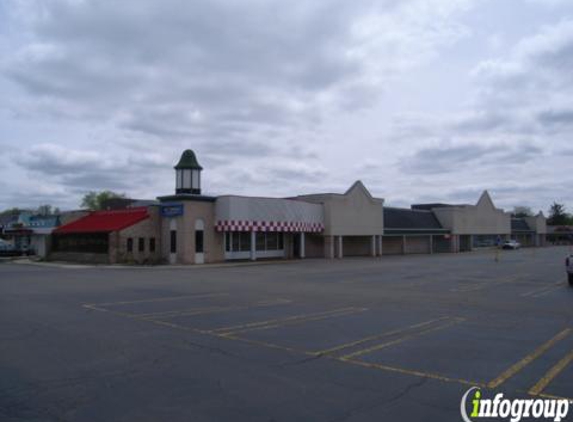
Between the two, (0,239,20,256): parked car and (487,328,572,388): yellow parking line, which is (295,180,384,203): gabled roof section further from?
(487,328,572,388): yellow parking line

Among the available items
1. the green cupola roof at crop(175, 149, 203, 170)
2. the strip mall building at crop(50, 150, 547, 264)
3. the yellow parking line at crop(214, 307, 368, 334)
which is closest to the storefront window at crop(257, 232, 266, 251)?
the strip mall building at crop(50, 150, 547, 264)

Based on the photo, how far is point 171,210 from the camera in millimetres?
38062

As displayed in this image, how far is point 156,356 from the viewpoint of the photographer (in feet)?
27.2

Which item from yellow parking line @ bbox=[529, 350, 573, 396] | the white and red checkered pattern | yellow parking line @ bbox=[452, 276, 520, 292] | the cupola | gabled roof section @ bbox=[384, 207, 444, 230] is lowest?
yellow parking line @ bbox=[452, 276, 520, 292]

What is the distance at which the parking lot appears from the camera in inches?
231

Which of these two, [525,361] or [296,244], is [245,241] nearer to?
[296,244]

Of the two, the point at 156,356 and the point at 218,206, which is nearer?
the point at 156,356

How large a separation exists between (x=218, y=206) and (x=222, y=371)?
1261 inches

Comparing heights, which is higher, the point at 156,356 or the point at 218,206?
the point at 218,206

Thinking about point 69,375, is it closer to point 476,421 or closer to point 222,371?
point 222,371

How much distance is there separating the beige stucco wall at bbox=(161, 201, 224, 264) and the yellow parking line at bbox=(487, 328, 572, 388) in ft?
97.1

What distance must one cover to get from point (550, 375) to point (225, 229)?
107 feet

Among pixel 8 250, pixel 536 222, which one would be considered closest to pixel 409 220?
pixel 8 250

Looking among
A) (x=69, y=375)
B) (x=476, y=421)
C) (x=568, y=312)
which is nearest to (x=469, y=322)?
(x=568, y=312)
